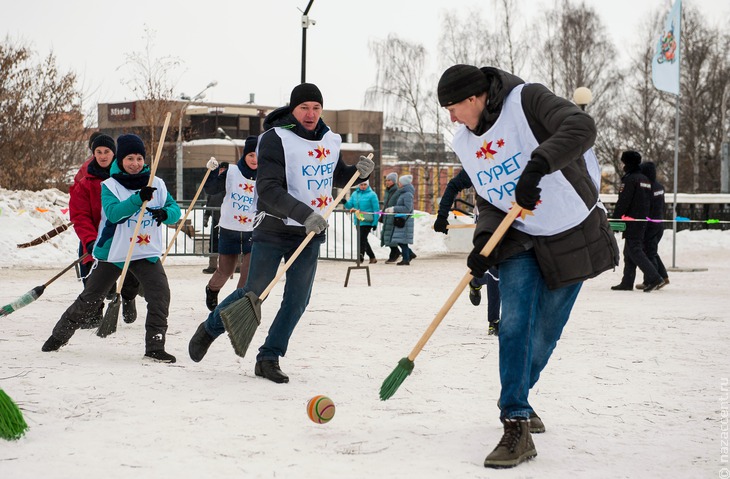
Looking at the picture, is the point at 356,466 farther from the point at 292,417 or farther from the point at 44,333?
the point at 44,333

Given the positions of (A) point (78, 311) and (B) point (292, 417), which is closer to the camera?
(B) point (292, 417)

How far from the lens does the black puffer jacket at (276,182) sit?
5.25m

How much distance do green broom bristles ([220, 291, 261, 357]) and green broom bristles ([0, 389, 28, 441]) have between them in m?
1.35

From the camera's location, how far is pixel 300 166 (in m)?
5.56

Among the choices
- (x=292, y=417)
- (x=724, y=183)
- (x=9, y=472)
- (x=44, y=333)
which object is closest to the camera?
(x=9, y=472)

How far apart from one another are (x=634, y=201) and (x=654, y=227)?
0.46 metres

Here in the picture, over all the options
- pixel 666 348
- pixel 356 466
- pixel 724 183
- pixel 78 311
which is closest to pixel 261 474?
pixel 356 466

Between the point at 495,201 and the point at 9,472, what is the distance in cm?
236

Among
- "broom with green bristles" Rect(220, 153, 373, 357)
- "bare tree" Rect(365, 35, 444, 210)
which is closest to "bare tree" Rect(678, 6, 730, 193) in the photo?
"bare tree" Rect(365, 35, 444, 210)

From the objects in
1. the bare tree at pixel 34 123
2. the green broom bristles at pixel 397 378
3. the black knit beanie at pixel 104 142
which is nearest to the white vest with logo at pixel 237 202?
the black knit beanie at pixel 104 142

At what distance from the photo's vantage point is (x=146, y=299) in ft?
20.9

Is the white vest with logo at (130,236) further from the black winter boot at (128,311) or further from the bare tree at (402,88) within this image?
the bare tree at (402,88)

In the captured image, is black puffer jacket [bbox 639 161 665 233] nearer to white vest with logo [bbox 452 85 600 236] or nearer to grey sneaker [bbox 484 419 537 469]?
white vest with logo [bbox 452 85 600 236]

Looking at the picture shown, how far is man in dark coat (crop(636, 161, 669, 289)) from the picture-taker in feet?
41.4
